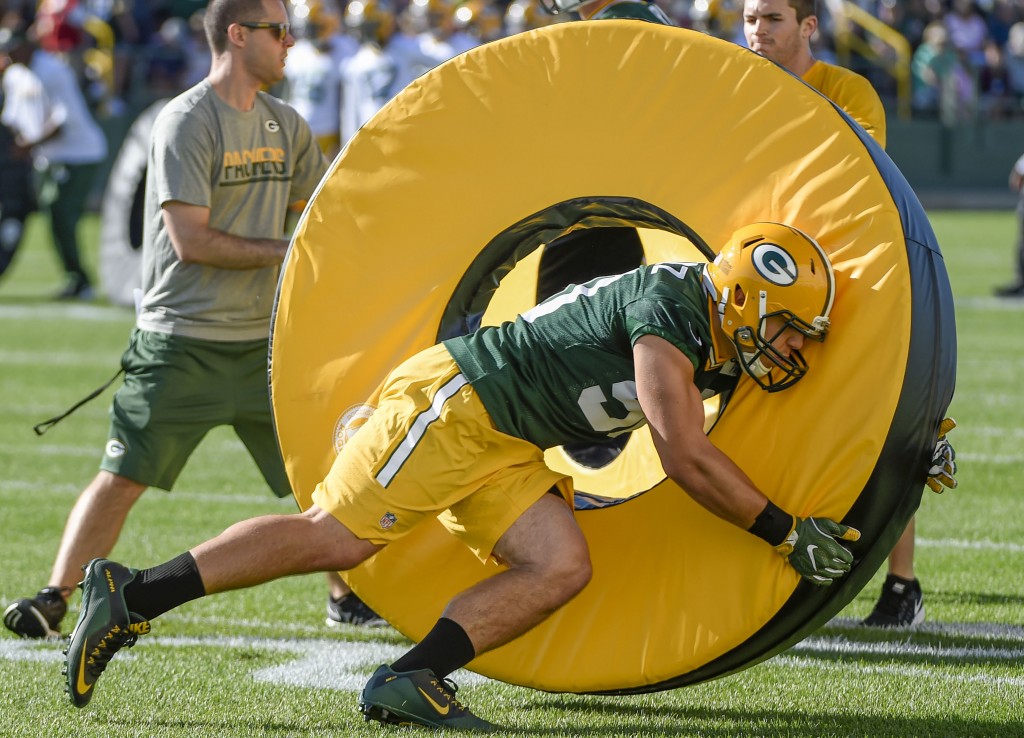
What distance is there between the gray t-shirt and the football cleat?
122 cm

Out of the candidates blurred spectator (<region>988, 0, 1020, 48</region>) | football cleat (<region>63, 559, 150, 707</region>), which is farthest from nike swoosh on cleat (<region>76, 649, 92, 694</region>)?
blurred spectator (<region>988, 0, 1020, 48</region>)

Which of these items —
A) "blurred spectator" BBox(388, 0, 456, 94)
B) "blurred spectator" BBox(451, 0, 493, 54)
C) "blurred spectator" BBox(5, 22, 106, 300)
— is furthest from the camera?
"blurred spectator" BBox(451, 0, 493, 54)

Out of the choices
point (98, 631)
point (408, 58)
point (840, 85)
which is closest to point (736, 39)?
point (408, 58)

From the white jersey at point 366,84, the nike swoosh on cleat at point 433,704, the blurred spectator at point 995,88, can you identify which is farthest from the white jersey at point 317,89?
the blurred spectator at point 995,88

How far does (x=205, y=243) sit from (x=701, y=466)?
1.81m

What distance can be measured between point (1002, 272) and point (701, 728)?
11.5m

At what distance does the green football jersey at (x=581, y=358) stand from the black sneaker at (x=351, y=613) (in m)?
1.23

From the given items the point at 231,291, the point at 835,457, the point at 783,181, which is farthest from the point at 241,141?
the point at 835,457

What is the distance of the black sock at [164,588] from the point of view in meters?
3.62

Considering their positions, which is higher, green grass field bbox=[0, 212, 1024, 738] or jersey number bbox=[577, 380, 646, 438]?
jersey number bbox=[577, 380, 646, 438]

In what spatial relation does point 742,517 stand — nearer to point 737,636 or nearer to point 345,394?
point 737,636

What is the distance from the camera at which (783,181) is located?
379 centimetres

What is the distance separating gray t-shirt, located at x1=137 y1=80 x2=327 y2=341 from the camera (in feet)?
15.2

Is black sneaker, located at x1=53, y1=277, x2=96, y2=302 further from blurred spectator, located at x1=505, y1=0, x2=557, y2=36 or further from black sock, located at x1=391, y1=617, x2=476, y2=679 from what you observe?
black sock, located at x1=391, y1=617, x2=476, y2=679
